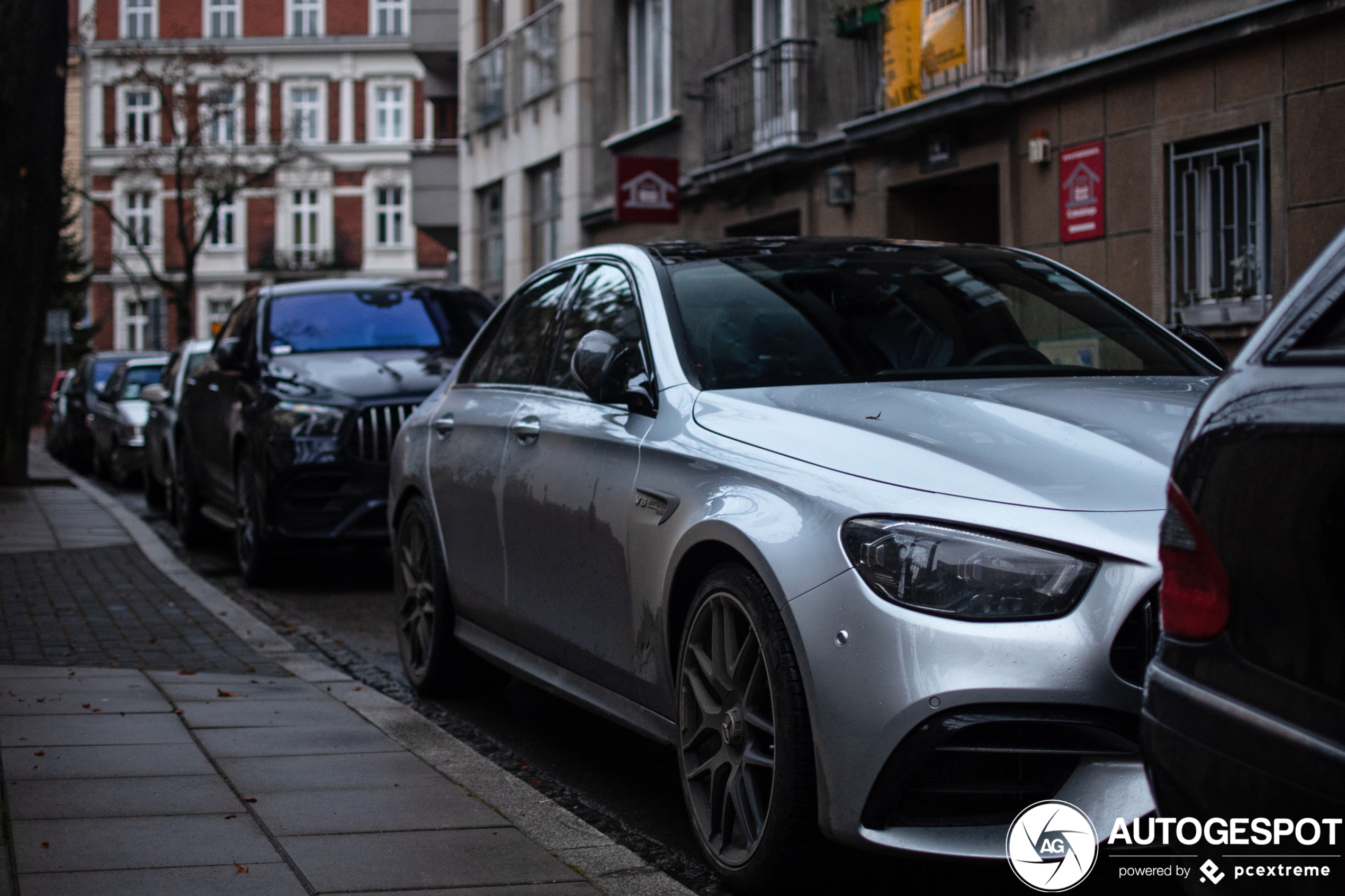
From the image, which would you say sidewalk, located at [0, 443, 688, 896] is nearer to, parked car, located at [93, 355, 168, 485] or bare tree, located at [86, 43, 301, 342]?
parked car, located at [93, 355, 168, 485]

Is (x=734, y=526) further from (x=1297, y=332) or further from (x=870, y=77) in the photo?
(x=870, y=77)

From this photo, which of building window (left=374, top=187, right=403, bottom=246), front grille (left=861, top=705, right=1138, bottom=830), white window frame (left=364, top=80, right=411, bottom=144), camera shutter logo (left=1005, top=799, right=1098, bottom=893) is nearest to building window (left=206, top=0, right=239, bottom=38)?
white window frame (left=364, top=80, right=411, bottom=144)

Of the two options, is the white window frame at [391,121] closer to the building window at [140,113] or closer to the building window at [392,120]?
the building window at [392,120]

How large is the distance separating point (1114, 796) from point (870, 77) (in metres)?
15.2

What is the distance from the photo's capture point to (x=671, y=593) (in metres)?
4.18

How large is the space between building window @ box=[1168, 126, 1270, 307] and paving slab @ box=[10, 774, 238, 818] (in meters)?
9.45

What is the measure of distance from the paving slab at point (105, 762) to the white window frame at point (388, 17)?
66.3m

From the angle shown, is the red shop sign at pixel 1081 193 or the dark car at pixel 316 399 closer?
the dark car at pixel 316 399

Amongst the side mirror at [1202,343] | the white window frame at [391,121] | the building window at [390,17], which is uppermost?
the building window at [390,17]

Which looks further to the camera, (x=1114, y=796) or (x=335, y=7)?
(x=335, y=7)

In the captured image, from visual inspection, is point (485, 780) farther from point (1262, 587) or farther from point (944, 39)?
point (944, 39)

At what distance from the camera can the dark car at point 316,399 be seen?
9.69 m

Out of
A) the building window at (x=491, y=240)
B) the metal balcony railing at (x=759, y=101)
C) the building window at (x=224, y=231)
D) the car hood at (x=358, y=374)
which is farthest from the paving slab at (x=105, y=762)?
the building window at (x=224, y=231)

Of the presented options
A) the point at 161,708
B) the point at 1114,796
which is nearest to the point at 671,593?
the point at 1114,796
